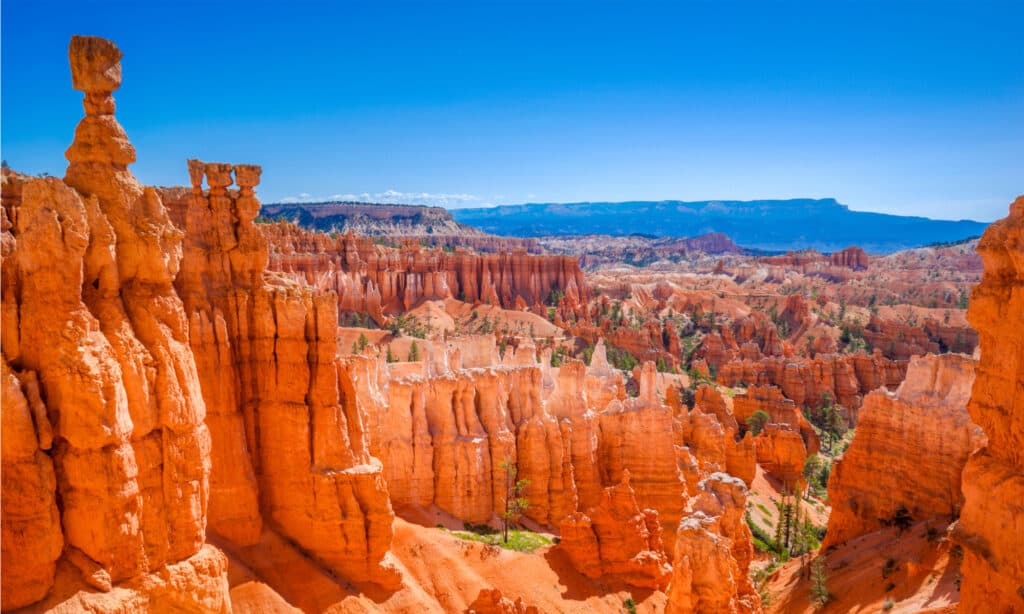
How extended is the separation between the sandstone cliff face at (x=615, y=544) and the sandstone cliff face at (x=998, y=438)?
11.1m

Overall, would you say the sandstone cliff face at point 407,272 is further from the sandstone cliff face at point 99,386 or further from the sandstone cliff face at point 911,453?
the sandstone cliff face at point 99,386

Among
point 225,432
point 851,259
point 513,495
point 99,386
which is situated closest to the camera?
point 99,386

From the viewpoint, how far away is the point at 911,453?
23062mm

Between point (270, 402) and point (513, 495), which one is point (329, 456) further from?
point (513, 495)

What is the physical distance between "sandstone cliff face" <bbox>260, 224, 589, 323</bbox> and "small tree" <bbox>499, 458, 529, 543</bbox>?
152 ft

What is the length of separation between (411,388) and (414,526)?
5.32 metres

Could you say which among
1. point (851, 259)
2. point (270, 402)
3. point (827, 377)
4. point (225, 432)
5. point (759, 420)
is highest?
point (270, 402)

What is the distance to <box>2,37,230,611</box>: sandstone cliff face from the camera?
932 cm

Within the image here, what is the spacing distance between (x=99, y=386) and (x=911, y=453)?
78.0ft

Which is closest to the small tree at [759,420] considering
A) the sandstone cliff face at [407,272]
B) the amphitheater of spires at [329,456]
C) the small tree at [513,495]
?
the amphitheater of spires at [329,456]

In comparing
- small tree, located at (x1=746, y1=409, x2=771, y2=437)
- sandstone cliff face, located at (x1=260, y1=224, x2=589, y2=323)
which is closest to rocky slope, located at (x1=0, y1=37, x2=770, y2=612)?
small tree, located at (x1=746, y1=409, x2=771, y2=437)

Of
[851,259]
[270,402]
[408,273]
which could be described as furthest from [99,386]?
[851,259]

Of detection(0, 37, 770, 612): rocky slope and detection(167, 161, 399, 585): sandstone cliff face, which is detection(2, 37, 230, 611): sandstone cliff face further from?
detection(167, 161, 399, 585): sandstone cliff face

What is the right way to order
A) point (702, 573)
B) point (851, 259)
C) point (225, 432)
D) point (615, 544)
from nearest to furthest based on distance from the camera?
point (702, 573) → point (225, 432) → point (615, 544) → point (851, 259)
